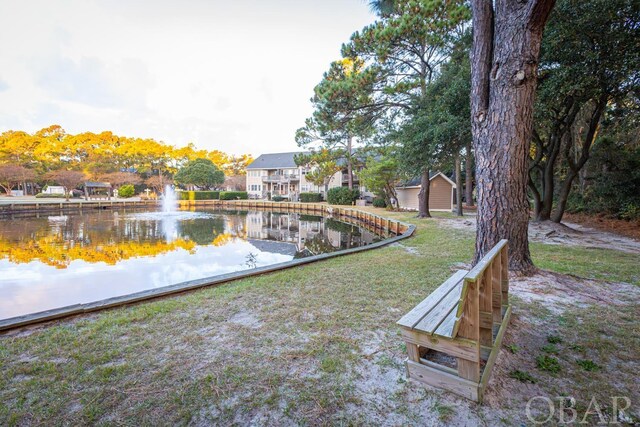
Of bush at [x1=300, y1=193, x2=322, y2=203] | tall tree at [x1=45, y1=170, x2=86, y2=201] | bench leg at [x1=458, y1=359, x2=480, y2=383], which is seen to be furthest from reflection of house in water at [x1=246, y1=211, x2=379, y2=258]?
tall tree at [x1=45, y1=170, x2=86, y2=201]

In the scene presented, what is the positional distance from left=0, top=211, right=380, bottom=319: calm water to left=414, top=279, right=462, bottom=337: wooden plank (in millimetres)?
5501

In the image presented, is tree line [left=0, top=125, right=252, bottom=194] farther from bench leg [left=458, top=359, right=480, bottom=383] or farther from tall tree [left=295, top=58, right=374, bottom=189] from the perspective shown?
bench leg [left=458, top=359, right=480, bottom=383]

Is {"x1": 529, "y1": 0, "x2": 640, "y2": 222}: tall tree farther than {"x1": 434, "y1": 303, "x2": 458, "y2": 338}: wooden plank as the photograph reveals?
Yes

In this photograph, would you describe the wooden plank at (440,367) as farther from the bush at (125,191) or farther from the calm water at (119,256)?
the bush at (125,191)

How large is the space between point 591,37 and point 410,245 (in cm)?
660

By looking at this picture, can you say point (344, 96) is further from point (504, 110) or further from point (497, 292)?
point (497, 292)

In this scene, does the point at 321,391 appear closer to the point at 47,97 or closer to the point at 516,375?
the point at 516,375

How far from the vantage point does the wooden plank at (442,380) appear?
166 centimetres

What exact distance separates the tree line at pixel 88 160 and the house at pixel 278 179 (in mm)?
5441

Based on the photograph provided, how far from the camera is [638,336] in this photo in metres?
2.41

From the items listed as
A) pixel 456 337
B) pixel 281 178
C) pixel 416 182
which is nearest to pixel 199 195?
pixel 281 178

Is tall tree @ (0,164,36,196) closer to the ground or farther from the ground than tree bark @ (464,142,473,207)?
farther from the ground

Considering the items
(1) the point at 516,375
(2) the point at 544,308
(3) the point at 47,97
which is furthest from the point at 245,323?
(3) the point at 47,97

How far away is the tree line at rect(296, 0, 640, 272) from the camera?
3.56m
